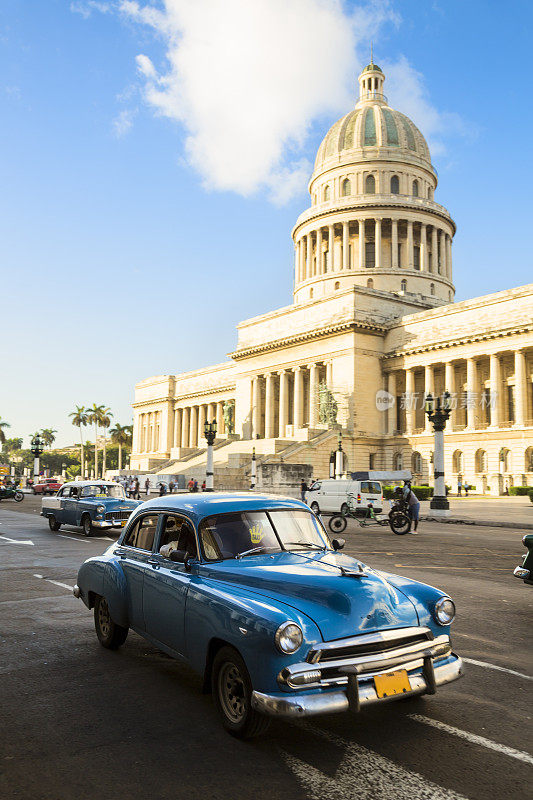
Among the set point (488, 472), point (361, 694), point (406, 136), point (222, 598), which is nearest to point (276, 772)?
point (361, 694)

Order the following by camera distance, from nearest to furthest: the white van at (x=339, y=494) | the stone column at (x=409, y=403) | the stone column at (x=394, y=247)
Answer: the white van at (x=339, y=494), the stone column at (x=409, y=403), the stone column at (x=394, y=247)

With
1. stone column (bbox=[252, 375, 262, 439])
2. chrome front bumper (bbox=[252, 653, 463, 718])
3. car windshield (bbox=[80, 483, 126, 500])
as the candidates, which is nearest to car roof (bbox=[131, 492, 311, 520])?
chrome front bumper (bbox=[252, 653, 463, 718])

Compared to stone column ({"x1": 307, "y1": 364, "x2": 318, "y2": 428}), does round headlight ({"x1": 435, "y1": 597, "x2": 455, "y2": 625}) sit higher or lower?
lower

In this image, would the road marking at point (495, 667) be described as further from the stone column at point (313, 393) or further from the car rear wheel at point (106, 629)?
the stone column at point (313, 393)

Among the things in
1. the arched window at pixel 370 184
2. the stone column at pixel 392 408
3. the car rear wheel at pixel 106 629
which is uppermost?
the arched window at pixel 370 184

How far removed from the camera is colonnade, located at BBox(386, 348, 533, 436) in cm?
5032

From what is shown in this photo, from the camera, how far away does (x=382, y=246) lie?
74.5 m

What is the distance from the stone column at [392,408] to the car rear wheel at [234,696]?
56455 mm

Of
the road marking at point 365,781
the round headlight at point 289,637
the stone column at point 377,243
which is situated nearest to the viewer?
the road marking at point 365,781

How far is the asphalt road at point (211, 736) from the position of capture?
377 cm

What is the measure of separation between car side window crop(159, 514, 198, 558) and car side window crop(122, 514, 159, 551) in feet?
0.75

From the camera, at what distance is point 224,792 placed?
12.1ft

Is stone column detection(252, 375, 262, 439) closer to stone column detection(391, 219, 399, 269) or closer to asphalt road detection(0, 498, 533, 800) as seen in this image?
stone column detection(391, 219, 399, 269)

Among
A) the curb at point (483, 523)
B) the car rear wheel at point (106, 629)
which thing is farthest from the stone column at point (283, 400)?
the car rear wheel at point (106, 629)
